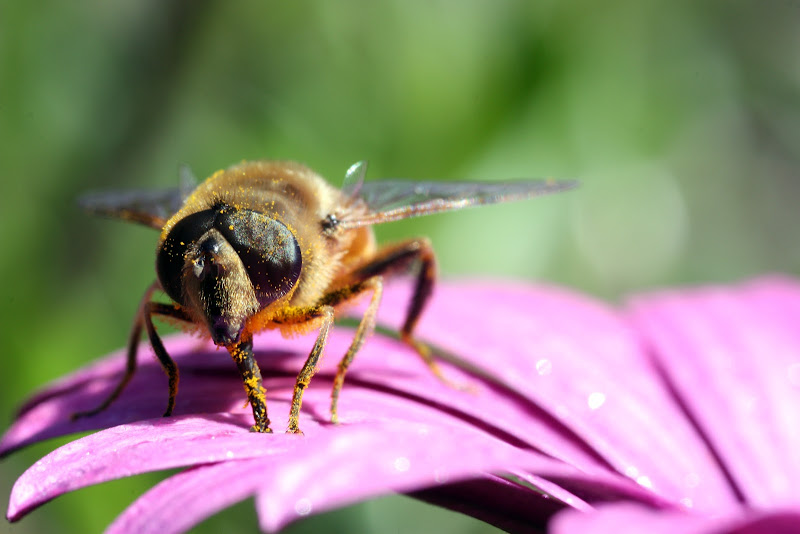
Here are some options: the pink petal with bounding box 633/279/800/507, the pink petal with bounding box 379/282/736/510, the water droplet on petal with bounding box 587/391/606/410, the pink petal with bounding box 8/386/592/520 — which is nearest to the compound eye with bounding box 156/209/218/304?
the pink petal with bounding box 8/386/592/520

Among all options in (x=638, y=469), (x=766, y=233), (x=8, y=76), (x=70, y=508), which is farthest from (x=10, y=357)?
(x=766, y=233)

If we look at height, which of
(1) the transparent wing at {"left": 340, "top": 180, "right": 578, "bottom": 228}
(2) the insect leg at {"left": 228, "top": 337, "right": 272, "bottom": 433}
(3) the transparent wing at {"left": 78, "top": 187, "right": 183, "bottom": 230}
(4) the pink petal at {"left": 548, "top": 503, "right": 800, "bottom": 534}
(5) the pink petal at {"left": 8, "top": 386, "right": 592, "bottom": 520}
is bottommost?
(5) the pink petal at {"left": 8, "top": 386, "right": 592, "bottom": 520}

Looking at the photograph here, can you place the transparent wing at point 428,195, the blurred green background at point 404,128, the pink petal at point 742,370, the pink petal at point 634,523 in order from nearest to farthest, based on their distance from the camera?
1. the pink petal at point 634,523
2. the transparent wing at point 428,195
3. the pink petal at point 742,370
4. the blurred green background at point 404,128

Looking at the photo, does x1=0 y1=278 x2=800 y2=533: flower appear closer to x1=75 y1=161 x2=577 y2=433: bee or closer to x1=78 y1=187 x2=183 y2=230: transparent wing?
x1=75 y1=161 x2=577 y2=433: bee

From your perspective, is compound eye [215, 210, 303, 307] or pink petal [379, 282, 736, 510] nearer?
compound eye [215, 210, 303, 307]

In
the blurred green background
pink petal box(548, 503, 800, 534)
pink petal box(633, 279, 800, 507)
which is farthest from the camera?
the blurred green background

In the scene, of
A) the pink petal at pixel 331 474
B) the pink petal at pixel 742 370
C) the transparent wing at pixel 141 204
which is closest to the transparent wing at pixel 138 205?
the transparent wing at pixel 141 204

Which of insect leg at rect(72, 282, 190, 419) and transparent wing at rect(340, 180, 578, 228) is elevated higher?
transparent wing at rect(340, 180, 578, 228)

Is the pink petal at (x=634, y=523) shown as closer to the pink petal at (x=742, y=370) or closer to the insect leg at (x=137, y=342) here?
the insect leg at (x=137, y=342)
